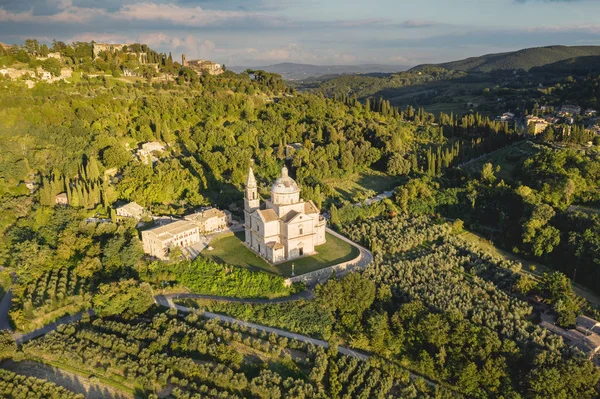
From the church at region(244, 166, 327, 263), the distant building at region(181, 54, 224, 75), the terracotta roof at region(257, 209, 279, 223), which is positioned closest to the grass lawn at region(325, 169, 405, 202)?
the church at region(244, 166, 327, 263)

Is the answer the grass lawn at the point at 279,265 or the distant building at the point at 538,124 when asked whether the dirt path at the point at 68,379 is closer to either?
the grass lawn at the point at 279,265

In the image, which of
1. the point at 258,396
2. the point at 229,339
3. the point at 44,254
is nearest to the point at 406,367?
the point at 258,396

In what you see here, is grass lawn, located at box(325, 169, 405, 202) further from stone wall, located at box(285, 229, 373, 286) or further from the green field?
stone wall, located at box(285, 229, 373, 286)

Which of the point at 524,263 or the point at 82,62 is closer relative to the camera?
the point at 524,263

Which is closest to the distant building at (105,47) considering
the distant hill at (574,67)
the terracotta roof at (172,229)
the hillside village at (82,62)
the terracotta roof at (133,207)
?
the hillside village at (82,62)

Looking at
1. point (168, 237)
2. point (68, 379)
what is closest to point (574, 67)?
point (168, 237)

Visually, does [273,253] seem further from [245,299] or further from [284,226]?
[245,299]
